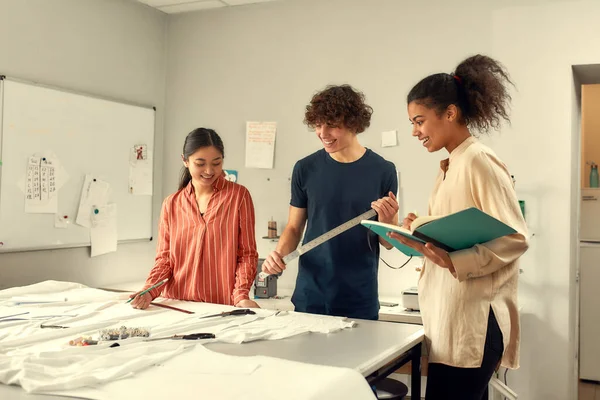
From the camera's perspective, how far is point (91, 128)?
12.5 ft

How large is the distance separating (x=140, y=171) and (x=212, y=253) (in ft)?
6.89

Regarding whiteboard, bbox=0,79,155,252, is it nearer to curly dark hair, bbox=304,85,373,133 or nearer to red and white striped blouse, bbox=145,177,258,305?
red and white striped blouse, bbox=145,177,258,305

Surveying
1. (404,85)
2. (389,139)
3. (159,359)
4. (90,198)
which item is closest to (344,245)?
(159,359)

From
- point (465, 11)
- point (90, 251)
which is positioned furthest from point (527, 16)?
point (90, 251)

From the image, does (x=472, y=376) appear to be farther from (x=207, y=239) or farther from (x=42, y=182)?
(x=42, y=182)

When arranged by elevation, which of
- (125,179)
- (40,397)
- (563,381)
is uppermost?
(125,179)

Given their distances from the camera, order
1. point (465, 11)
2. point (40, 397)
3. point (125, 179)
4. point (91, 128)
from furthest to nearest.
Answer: point (125, 179) → point (91, 128) → point (465, 11) → point (40, 397)

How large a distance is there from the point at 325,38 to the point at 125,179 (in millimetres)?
1635

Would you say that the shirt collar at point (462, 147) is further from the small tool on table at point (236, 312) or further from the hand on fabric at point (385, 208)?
the small tool on table at point (236, 312)

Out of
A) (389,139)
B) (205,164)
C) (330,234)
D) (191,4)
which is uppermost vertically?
(191,4)

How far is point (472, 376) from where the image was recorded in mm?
1566

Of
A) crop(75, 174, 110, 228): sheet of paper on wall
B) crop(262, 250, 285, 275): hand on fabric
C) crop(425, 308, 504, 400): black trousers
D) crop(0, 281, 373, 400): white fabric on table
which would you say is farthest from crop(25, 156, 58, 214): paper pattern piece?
crop(425, 308, 504, 400): black trousers

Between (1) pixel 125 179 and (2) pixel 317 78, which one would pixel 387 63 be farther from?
(1) pixel 125 179

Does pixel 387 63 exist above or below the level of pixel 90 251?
above
